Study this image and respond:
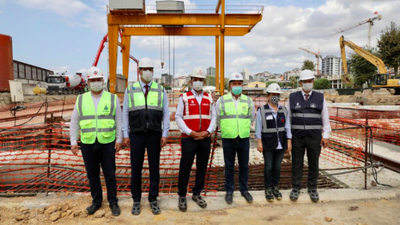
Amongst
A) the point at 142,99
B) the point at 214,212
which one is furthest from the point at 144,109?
the point at 214,212

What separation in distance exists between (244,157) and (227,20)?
12425 millimetres

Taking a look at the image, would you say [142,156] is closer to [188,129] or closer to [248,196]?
[188,129]

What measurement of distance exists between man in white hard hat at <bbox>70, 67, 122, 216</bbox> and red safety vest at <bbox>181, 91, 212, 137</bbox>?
96 centimetres

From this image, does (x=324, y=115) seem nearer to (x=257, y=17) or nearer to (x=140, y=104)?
(x=140, y=104)

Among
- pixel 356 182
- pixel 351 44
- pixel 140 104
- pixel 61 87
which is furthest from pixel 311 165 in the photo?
pixel 351 44

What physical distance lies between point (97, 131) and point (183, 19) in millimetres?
12337

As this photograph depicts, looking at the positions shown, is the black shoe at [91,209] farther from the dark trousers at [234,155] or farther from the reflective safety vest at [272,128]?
the reflective safety vest at [272,128]

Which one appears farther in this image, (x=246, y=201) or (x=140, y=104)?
(x=246, y=201)

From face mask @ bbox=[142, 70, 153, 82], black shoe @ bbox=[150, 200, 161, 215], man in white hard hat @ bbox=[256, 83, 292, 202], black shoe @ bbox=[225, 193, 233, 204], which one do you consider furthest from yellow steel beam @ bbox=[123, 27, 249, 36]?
black shoe @ bbox=[150, 200, 161, 215]

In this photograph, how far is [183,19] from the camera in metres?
14.4

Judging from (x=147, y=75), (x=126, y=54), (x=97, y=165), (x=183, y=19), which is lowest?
(x=97, y=165)

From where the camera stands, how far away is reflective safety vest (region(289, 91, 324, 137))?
385 cm

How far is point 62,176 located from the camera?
5.57m

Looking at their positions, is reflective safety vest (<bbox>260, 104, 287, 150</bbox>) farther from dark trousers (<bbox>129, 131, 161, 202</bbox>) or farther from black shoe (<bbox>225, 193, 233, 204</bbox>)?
dark trousers (<bbox>129, 131, 161, 202</bbox>)
